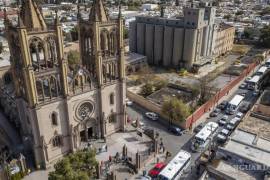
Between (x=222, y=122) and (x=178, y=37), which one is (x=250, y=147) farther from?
(x=178, y=37)

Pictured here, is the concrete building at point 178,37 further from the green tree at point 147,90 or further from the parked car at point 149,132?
the parked car at point 149,132

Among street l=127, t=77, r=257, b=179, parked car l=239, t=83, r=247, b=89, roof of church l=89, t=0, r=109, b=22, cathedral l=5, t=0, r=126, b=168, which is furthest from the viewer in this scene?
parked car l=239, t=83, r=247, b=89

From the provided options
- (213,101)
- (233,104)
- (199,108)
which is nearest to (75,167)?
(199,108)

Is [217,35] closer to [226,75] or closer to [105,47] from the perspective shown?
[226,75]

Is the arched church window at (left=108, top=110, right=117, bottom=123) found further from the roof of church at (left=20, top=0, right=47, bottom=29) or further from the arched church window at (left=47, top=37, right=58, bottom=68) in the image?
the roof of church at (left=20, top=0, right=47, bottom=29)

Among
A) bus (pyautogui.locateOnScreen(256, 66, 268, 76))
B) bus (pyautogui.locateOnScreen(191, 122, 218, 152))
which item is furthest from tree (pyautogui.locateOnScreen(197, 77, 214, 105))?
bus (pyautogui.locateOnScreen(256, 66, 268, 76))

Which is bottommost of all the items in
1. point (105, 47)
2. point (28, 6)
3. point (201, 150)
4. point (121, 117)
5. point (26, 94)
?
point (201, 150)

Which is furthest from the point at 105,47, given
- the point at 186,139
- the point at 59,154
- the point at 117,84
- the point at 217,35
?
the point at 217,35
